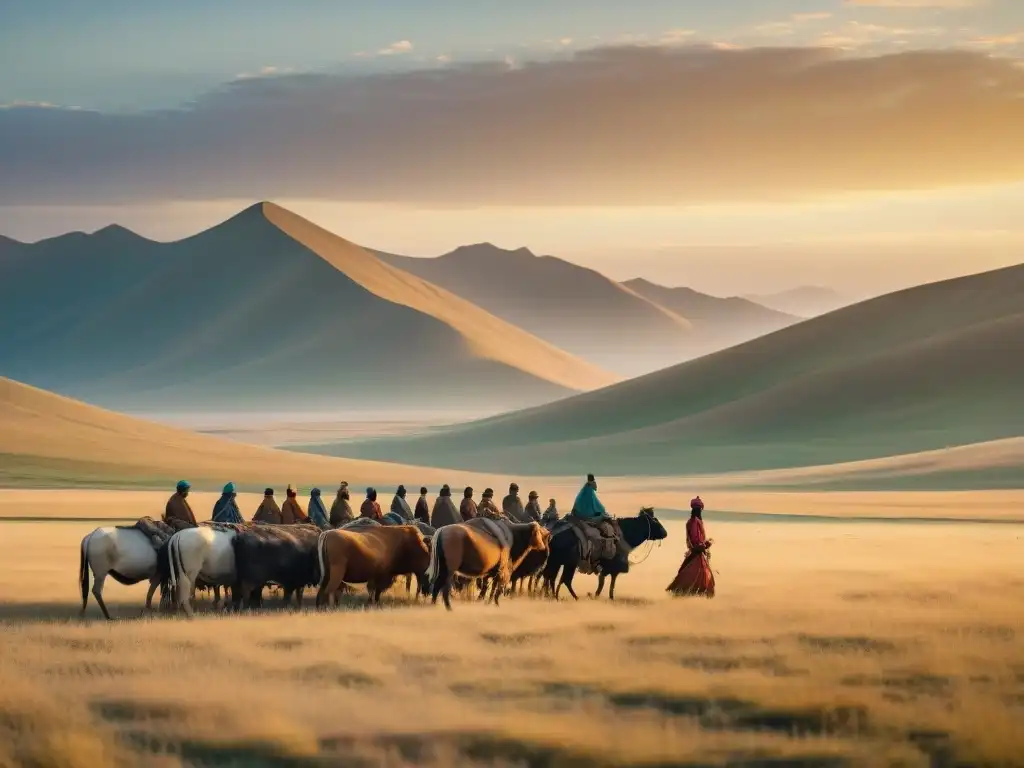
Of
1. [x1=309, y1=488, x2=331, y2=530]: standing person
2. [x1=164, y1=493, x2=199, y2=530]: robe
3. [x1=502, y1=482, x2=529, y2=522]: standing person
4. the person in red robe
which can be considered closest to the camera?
[x1=164, y1=493, x2=199, y2=530]: robe

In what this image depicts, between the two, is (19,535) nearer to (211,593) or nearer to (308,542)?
(211,593)

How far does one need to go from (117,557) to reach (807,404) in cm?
11618

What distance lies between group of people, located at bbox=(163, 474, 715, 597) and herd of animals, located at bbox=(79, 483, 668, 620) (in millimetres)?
799

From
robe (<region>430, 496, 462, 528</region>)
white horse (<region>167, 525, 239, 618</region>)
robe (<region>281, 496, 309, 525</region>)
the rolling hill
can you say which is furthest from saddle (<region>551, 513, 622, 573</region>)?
the rolling hill

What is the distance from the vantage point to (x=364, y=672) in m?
17.3

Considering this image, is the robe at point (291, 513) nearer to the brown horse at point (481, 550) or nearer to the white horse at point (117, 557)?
the brown horse at point (481, 550)

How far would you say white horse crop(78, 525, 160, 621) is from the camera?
2303 cm

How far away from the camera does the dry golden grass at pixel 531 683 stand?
13.8 meters

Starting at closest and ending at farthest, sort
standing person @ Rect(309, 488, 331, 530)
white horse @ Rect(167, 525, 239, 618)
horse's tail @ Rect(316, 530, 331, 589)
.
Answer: white horse @ Rect(167, 525, 239, 618), horse's tail @ Rect(316, 530, 331, 589), standing person @ Rect(309, 488, 331, 530)

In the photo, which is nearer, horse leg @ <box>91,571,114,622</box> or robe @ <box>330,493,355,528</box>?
horse leg @ <box>91,571,114,622</box>

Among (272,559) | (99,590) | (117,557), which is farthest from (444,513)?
(99,590)

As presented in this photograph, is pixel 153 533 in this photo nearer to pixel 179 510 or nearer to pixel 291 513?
pixel 179 510

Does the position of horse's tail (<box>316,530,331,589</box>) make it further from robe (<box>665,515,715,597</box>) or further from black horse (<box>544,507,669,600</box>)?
robe (<box>665,515,715,597</box>)

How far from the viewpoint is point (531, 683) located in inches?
667
